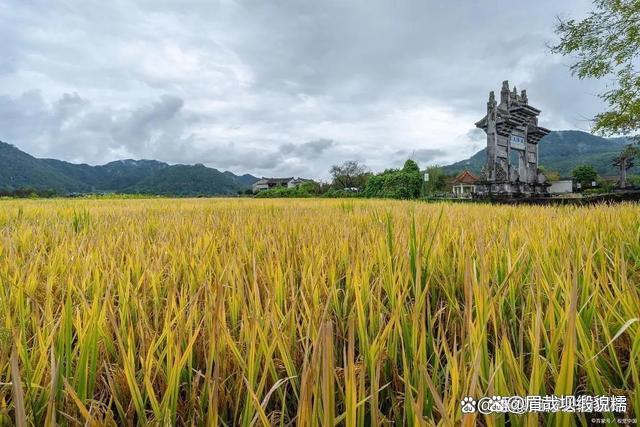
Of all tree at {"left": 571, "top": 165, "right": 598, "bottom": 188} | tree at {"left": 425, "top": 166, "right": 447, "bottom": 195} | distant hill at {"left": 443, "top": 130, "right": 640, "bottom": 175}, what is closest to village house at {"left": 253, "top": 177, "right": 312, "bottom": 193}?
tree at {"left": 425, "top": 166, "right": 447, "bottom": 195}

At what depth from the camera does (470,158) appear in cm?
15225

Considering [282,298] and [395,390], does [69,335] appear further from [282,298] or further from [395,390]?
[395,390]

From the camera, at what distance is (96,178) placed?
17438 centimetres

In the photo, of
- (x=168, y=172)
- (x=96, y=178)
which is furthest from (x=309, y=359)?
(x=96, y=178)

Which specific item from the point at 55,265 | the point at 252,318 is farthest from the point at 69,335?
the point at 55,265

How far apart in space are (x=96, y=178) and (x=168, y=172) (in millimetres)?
53530

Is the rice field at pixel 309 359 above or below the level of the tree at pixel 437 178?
below

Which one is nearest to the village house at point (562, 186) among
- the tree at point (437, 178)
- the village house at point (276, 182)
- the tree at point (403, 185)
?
the tree at point (437, 178)

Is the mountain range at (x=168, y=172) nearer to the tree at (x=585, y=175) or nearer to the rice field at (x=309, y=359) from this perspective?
the tree at (x=585, y=175)

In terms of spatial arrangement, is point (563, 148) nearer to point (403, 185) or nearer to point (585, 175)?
point (585, 175)

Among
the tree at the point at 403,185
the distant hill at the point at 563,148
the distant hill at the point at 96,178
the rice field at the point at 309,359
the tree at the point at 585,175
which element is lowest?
the rice field at the point at 309,359

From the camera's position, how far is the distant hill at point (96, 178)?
11031 centimetres

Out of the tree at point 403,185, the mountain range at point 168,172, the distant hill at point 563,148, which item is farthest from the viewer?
the distant hill at point 563,148

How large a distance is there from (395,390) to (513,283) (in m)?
0.55
